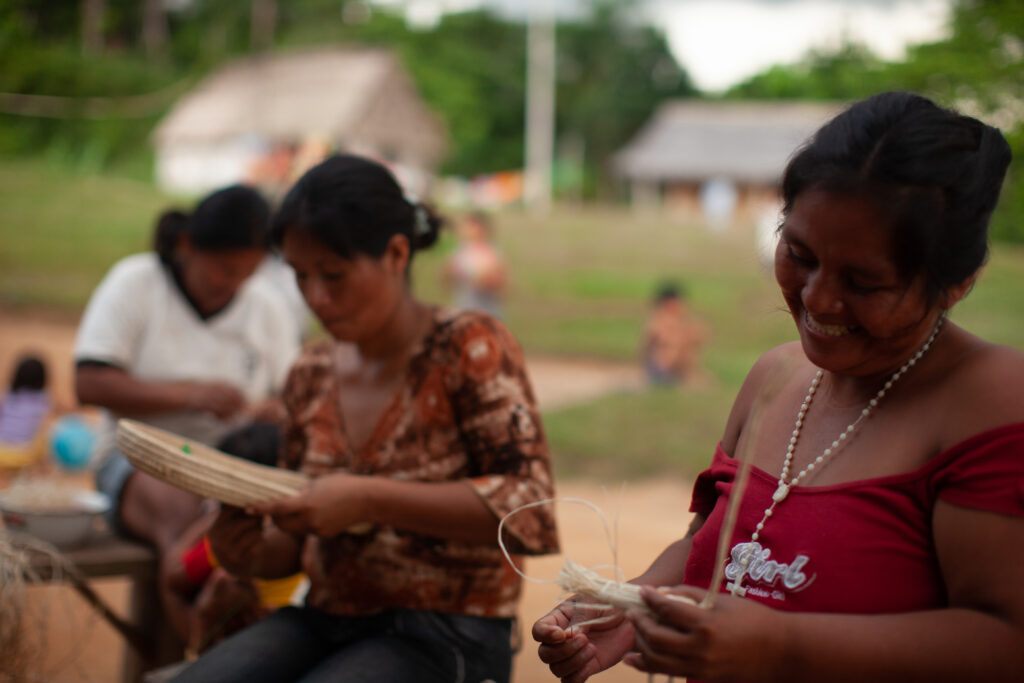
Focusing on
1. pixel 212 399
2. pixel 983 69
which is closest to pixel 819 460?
pixel 212 399

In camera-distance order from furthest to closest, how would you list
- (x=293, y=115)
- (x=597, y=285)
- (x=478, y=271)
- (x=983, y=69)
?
(x=293, y=115)
(x=597, y=285)
(x=478, y=271)
(x=983, y=69)

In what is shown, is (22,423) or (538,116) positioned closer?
(22,423)

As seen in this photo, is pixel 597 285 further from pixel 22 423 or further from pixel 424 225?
pixel 424 225

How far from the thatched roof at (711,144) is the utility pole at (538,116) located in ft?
12.4

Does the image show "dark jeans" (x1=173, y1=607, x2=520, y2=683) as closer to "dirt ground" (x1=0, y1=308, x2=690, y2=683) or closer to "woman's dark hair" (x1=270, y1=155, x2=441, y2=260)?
"dirt ground" (x1=0, y1=308, x2=690, y2=683)

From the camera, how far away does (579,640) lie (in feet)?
4.59

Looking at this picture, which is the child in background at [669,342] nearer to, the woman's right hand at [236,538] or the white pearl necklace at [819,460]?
the woman's right hand at [236,538]

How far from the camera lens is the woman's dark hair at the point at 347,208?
208 cm

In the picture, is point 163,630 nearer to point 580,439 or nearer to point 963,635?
point 963,635

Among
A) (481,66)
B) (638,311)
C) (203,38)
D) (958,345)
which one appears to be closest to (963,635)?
(958,345)

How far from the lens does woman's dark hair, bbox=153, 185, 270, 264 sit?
3174 millimetres

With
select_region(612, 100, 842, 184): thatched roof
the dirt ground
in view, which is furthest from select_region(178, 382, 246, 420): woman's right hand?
select_region(612, 100, 842, 184): thatched roof

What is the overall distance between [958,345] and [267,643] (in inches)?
56.3

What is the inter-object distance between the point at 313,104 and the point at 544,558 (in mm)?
26272
